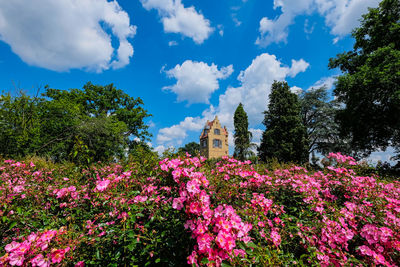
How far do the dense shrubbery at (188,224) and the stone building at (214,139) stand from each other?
1283 inches

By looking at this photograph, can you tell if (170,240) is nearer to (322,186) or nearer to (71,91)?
(322,186)

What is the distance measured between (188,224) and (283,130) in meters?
22.0

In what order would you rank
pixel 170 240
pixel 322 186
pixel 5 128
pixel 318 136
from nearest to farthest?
pixel 170 240 < pixel 322 186 < pixel 5 128 < pixel 318 136

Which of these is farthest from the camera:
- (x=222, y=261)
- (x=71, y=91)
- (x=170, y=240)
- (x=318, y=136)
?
(x=318, y=136)

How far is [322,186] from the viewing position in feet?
13.2

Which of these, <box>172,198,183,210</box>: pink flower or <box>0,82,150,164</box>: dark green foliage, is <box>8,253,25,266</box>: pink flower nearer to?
<box>172,198,183,210</box>: pink flower

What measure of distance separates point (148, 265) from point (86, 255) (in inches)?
25.2

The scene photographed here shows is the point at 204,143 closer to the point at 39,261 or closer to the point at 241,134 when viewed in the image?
the point at 241,134

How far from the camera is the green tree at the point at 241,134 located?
999 inches

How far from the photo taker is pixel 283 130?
2122 centimetres

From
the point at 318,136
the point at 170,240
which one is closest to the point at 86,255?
the point at 170,240

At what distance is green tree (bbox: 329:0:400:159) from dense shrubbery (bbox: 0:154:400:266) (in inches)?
470

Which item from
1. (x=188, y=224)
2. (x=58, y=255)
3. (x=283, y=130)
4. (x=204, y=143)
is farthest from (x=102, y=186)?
(x=204, y=143)

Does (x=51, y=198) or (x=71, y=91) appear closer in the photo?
(x=51, y=198)
